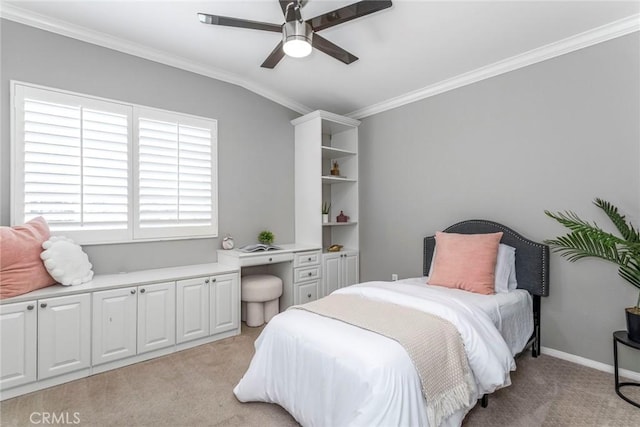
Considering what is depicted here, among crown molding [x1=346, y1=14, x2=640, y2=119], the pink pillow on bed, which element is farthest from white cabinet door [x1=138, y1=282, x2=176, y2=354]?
crown molding [x1=346, y1=14, x2=640, y2=119]

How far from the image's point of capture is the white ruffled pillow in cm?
244

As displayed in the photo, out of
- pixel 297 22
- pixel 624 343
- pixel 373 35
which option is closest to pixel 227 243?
pixel 297 22

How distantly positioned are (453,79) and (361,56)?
1084mm

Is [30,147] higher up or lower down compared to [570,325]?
higher up

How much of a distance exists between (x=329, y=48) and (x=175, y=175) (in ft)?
6.54

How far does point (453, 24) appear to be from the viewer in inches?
101

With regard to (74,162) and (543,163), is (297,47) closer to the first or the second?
(74,162)

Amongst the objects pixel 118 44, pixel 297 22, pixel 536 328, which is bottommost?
pixel 536 328

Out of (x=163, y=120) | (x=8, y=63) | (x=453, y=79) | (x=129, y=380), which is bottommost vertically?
(x=129, y=380)

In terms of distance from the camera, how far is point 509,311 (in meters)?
2.49

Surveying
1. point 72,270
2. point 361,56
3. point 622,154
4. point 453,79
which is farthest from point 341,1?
point 72,270

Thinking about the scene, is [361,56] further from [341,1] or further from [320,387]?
[320,387]

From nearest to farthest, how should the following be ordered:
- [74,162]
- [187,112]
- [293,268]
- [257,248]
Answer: [74,162] → [187,112] → [257,248] → [293,268]

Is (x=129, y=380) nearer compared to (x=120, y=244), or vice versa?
(x=129, y=380)
